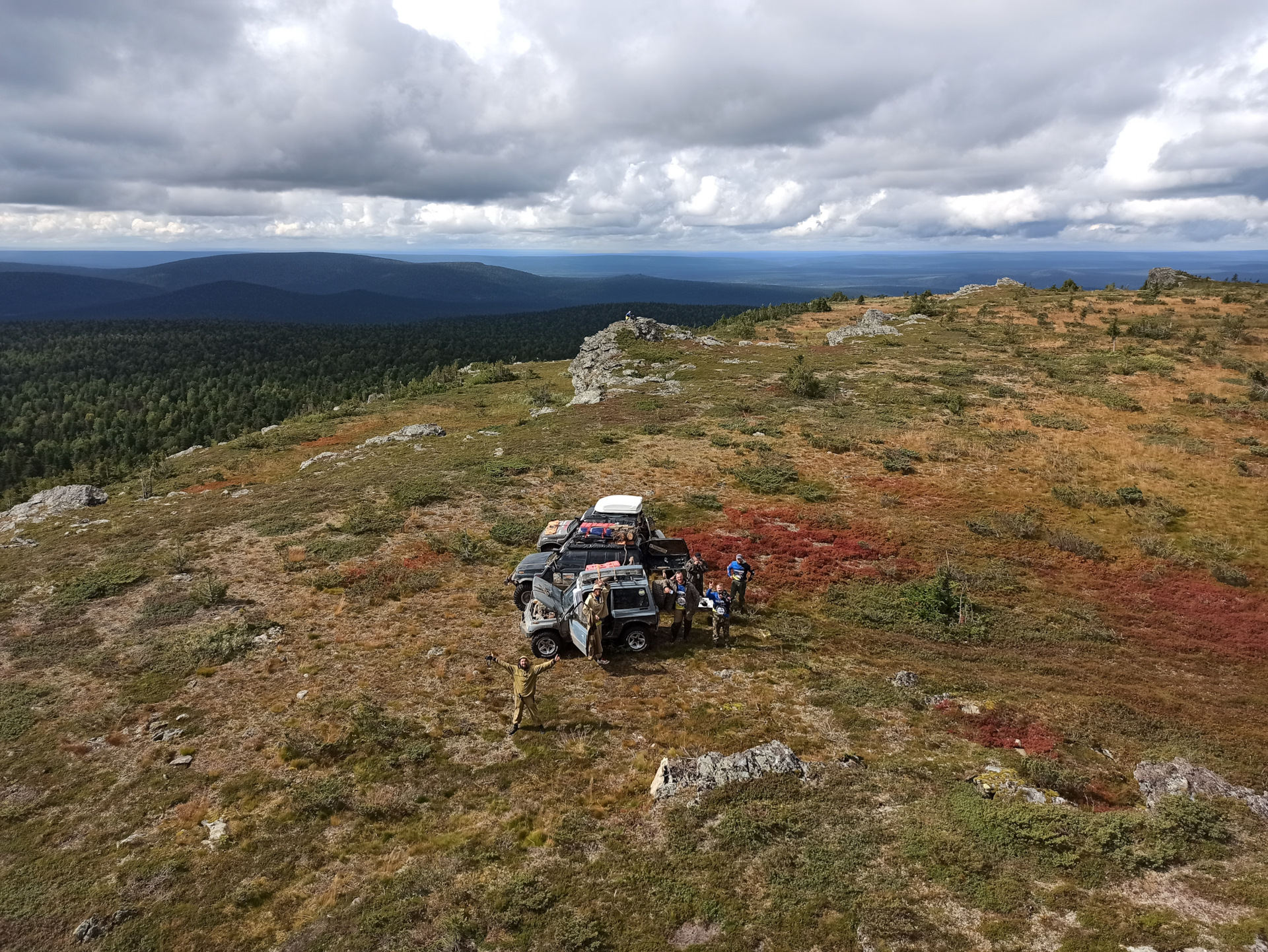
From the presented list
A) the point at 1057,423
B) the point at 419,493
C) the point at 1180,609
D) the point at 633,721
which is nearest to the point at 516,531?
the point at 419,493

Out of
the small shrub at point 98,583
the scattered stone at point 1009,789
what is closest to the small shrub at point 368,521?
the small shrub at point 98,583

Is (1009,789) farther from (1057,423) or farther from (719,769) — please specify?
(1057,423)

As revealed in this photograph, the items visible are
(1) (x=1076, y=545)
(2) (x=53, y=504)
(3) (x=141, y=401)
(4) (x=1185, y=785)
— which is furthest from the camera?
(3) (x=141, y=401)

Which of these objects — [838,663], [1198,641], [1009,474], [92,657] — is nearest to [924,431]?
[1009,474]

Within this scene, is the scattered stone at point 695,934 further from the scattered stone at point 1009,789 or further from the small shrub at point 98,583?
the small shrub at point 98,583

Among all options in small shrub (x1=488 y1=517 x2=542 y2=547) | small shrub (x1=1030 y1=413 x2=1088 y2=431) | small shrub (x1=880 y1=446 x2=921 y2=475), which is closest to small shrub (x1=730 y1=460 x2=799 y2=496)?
small shrub (x1=880 y1=446 x2=921 y2=475)
